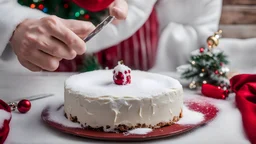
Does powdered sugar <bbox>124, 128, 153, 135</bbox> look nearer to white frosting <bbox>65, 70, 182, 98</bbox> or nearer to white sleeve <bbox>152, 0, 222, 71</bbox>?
white frosting <bbox>65, 70, 182, 98</bbox>

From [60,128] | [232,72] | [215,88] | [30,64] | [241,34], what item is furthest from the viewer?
[241,34]

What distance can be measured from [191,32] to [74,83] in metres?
Answer: 0.62

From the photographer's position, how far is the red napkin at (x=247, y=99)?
0.93 meters

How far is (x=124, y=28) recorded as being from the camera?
142 centimetres

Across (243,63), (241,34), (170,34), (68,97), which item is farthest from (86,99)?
(241,34)

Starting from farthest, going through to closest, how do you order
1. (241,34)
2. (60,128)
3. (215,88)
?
1. (241,34)
2. (215,88)
3. (60,128)

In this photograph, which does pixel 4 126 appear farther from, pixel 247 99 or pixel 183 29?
pixel 183 29

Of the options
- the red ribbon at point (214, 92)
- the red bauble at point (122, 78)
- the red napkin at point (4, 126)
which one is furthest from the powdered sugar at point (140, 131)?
the red ribbon at point (214, 92)

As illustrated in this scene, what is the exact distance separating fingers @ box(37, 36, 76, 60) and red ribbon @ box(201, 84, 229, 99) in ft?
1.35

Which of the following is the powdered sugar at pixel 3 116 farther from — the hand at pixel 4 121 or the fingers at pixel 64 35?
the fingers at pixel 64 35

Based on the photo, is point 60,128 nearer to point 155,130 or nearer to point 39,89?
point 155,130

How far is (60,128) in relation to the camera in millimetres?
908

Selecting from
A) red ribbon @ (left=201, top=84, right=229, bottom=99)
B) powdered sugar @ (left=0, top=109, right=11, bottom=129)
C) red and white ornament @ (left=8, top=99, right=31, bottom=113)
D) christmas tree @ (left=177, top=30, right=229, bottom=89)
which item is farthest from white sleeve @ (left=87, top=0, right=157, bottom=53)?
powdered sugar @ (left=0, top=109, right=11, bottom=129)

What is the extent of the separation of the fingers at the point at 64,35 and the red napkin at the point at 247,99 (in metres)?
0.37
